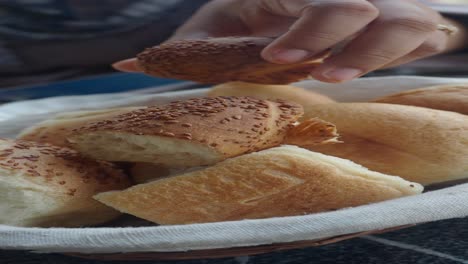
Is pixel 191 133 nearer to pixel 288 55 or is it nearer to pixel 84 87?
pixel 288 55

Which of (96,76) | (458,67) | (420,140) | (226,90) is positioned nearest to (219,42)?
(226,90)

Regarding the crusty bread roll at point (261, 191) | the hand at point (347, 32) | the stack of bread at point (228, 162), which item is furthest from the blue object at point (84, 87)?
the crusty bread roll at point (261, 191)

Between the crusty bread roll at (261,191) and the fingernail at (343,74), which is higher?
the fingernail at (343,74)

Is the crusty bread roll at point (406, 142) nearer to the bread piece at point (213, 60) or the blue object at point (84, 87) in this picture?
the bread piece at point (213, 60)

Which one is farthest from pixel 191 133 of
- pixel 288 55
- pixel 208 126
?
pixel 288 55

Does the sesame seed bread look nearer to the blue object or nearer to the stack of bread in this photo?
the stack of bread

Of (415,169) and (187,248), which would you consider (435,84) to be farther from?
(187,248)
